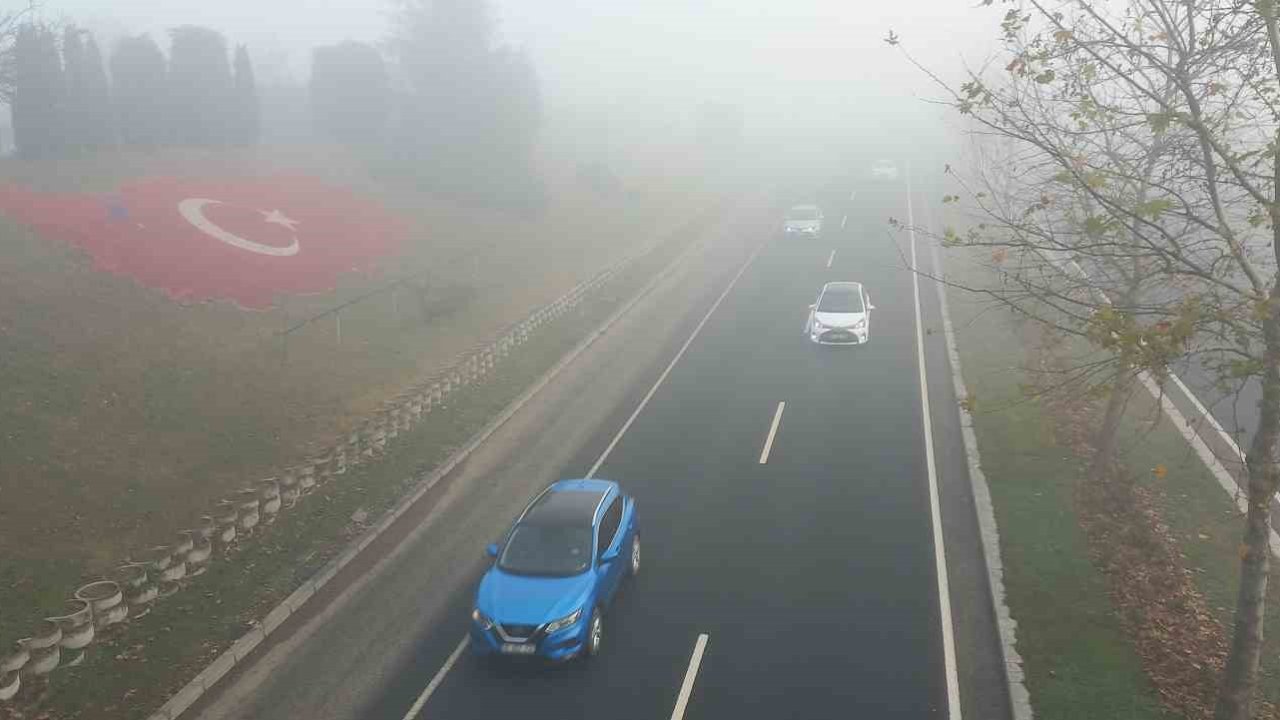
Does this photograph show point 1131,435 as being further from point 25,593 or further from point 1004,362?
point 25,593

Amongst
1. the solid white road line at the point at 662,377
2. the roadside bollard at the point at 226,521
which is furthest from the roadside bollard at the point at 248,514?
the solid white road line at the point at 662,377

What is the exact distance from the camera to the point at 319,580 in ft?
44.7

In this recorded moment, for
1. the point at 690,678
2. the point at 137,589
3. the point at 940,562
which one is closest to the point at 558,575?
the point at 690,678

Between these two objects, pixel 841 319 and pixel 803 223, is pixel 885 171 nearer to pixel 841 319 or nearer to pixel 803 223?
pixel 803 223

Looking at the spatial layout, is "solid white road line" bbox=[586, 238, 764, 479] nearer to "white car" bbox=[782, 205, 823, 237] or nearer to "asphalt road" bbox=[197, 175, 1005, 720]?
"asphalt road" bbox=[197, 175, 1005, 720]

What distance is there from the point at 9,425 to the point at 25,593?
4.70 m

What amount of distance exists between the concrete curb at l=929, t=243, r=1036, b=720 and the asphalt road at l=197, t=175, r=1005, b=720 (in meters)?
0.19

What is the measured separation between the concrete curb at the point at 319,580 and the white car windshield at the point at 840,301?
7786 mm

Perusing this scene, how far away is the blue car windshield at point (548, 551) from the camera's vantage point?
11906 millimetres

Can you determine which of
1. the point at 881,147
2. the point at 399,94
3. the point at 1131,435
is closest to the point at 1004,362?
the point at 1131,435

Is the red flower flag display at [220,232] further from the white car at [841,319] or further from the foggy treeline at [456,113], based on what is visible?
the white car at [841,319]

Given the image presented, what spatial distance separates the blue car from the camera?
11.0 m

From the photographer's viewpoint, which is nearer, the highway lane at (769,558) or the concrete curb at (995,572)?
the concrete curb at (995,572)

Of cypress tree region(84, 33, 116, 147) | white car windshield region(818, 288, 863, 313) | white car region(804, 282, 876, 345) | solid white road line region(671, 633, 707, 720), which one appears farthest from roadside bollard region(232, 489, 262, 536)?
cypress tree region(84, 33, 116, 147)
